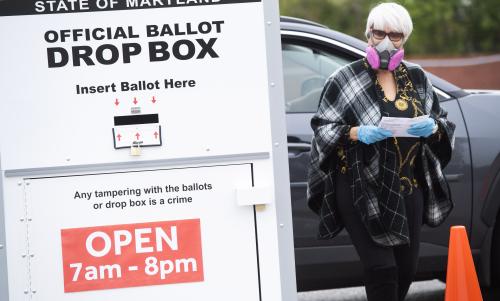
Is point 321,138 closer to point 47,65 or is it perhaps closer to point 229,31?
point 229,31

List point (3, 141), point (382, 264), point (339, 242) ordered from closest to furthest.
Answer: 1. point (3, 141)
2. point (382, 264)
3. point (339, 242)

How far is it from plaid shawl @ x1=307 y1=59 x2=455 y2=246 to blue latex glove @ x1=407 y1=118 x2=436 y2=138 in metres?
0.15

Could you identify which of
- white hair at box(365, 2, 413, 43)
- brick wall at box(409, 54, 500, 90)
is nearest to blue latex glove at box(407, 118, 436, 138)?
white hair at box(365, 2, 413, 43)

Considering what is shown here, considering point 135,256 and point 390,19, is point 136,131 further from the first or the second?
point 390,19

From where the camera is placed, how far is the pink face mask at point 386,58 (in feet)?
15.6

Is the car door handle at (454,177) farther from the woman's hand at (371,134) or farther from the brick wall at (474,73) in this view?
the brick wall at (474,73)

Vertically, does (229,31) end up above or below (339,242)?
above

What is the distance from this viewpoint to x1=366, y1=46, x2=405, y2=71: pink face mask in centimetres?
476

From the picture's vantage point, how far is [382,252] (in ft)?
15.8

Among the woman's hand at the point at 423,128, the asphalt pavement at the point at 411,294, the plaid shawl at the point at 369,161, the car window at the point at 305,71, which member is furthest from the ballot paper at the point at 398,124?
the asphalt pavement at the point at 411,294

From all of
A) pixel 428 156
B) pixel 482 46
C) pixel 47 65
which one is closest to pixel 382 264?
pixel 428 156

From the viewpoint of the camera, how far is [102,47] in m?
3.90

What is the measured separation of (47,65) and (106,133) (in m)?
0.34

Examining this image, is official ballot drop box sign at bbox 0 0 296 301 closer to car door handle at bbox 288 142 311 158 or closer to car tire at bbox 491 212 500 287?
car door handle at bbox 288 142 311 158
